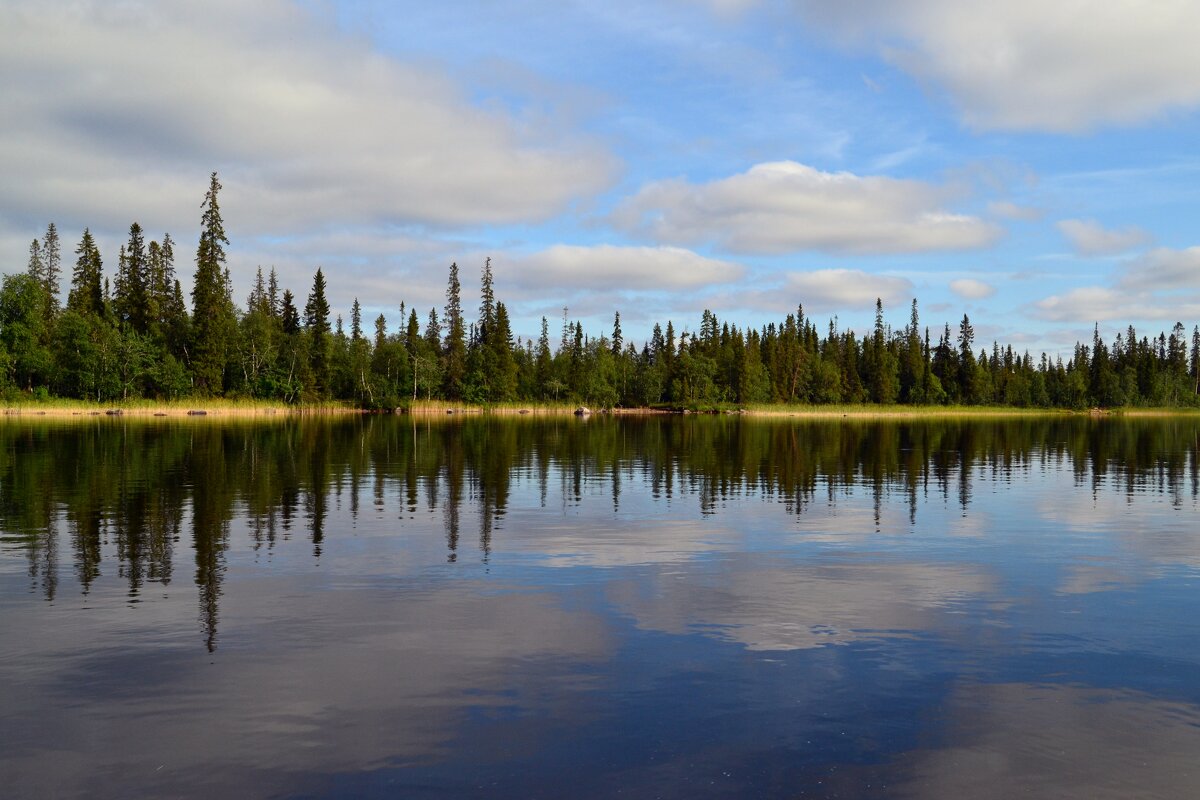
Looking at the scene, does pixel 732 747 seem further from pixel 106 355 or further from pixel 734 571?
pixel 106 355

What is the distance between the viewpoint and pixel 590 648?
12633mm

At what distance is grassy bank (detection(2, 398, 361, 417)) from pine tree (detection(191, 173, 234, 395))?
8.45 m

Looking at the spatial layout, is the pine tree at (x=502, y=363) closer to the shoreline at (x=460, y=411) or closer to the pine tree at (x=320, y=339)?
the shoreline at (x=460, y=411)

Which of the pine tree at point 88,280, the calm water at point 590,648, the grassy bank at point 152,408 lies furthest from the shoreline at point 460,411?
the calm water at point 590,648

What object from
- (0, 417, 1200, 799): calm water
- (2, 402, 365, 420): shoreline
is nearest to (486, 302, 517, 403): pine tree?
(2, 402, 365, 420): shoreline

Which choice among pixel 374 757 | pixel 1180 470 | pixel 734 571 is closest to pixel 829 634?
pixel 734 571

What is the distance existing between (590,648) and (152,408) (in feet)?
335

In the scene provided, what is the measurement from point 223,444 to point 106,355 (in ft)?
213

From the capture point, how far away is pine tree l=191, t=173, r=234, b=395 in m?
115

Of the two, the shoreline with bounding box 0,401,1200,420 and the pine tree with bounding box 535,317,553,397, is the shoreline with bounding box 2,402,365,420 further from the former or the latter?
the pine tree with bounding box 535,317,553,397

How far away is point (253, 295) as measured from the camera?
603 ft

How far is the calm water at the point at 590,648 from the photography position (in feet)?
28.6

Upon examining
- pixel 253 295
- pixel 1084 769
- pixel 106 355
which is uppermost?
pixel 253 295

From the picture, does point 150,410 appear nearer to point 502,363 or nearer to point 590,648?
point 502,363
